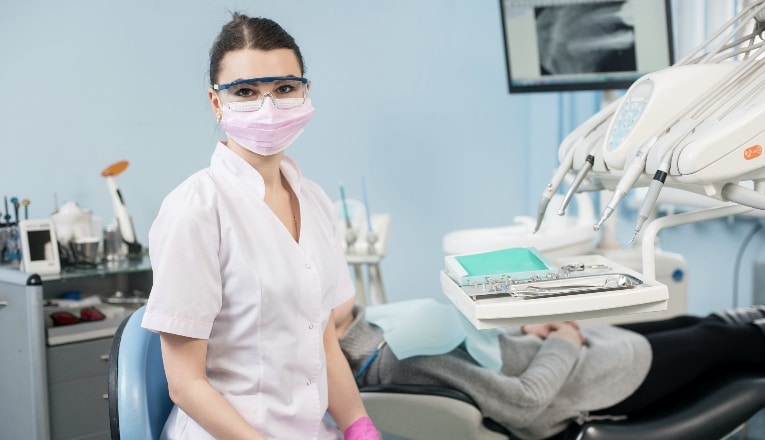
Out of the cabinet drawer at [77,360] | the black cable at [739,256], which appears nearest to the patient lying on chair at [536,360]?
the cabinet drawer at [77,360]

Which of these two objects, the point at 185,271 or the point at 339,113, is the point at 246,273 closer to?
the point at 185,271

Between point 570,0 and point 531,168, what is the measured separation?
99 centimetres

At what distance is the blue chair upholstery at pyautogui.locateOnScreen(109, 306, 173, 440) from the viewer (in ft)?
4.27

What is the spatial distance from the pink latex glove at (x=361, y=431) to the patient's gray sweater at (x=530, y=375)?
1.72 feet

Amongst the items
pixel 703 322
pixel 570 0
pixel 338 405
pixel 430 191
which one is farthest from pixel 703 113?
pixel 430 191

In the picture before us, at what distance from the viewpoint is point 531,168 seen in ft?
11.9

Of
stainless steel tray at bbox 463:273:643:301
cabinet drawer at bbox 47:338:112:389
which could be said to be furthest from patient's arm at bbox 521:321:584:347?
cabinet drawer at bbox 47:338:112:389

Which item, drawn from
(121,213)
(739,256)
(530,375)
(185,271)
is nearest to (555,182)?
(185,271)

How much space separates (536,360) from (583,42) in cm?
122

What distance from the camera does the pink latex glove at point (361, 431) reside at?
143cm

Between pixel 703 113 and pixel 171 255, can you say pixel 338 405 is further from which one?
pixel 703 113

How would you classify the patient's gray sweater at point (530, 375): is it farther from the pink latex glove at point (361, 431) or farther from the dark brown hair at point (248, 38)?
the dark brown hair at point (248, 38)

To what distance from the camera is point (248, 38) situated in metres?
1.30

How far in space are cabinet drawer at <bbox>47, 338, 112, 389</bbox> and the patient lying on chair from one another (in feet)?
2.57
